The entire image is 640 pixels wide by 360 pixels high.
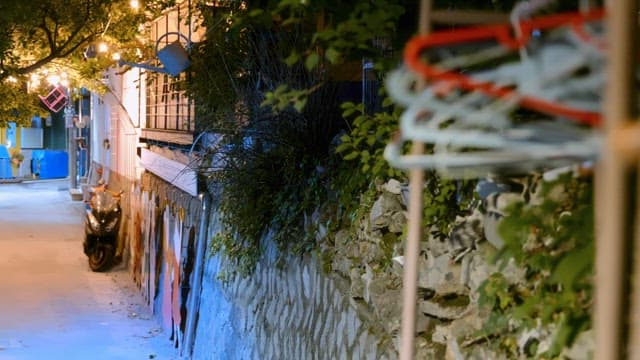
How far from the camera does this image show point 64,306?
417 inches

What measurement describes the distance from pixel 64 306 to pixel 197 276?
3612mm

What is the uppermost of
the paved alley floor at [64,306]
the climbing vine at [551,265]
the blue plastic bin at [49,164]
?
the climbing vine at [551,265]

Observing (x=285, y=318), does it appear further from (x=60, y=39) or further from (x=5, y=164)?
(x=5, y=164)

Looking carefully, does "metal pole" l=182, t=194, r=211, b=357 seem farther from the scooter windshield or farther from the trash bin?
the trash bin

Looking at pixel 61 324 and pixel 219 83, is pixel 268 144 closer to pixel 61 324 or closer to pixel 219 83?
pixel 219 83

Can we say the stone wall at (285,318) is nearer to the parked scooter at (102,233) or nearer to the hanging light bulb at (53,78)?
the hanging light bulb at (53,78)

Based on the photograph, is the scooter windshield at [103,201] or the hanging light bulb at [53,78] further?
the scooter windshield at [103,201]

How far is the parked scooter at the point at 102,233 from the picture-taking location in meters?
13.5

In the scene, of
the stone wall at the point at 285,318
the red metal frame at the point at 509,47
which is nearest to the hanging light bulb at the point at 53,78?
the stone wall at the point at 285,318

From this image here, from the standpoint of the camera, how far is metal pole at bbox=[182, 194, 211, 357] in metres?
7.47

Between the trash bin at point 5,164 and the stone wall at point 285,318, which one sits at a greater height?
the stone wall at point 285,318

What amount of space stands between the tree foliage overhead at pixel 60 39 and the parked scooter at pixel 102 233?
2349mm

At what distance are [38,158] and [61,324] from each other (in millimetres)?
26223

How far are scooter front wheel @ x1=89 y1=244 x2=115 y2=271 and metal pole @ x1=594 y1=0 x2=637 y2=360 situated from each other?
12895 millimetres
